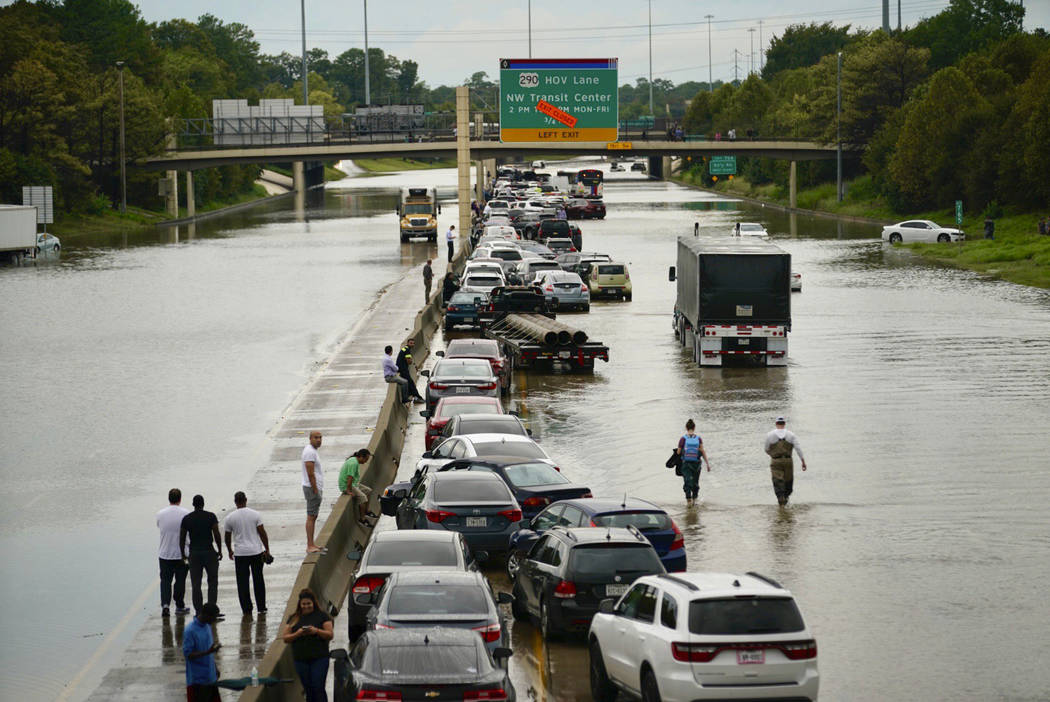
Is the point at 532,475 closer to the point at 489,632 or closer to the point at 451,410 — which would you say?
the point at 451,410

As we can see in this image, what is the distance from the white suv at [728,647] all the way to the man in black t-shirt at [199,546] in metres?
6.51

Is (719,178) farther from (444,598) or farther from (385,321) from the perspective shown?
(444,598)

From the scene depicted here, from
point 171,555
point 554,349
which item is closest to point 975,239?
point 554,349

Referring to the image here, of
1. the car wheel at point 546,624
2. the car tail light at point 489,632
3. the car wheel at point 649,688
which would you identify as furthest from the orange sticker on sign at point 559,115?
the car wheel at point 649,688

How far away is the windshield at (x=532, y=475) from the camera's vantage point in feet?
73.3

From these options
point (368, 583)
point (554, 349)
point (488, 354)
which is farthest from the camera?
point (554, 349)

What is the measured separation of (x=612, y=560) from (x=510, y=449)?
801 centimetres

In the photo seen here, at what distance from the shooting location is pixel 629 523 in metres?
18.4

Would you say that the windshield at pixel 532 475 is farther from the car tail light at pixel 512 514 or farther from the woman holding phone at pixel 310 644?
the woman holding phone at pixel 310 644

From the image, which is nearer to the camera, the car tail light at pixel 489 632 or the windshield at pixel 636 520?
the car tail light at pixel 489 632

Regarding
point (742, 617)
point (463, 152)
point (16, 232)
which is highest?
point (463, 152)

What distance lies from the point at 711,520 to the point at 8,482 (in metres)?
12.8

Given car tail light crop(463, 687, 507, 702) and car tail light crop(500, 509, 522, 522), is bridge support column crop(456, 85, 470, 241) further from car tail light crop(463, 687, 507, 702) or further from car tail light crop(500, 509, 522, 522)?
car tail light crop(463, 687, 507, 702)

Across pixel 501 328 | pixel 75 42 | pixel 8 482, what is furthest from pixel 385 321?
pixel 75 42
